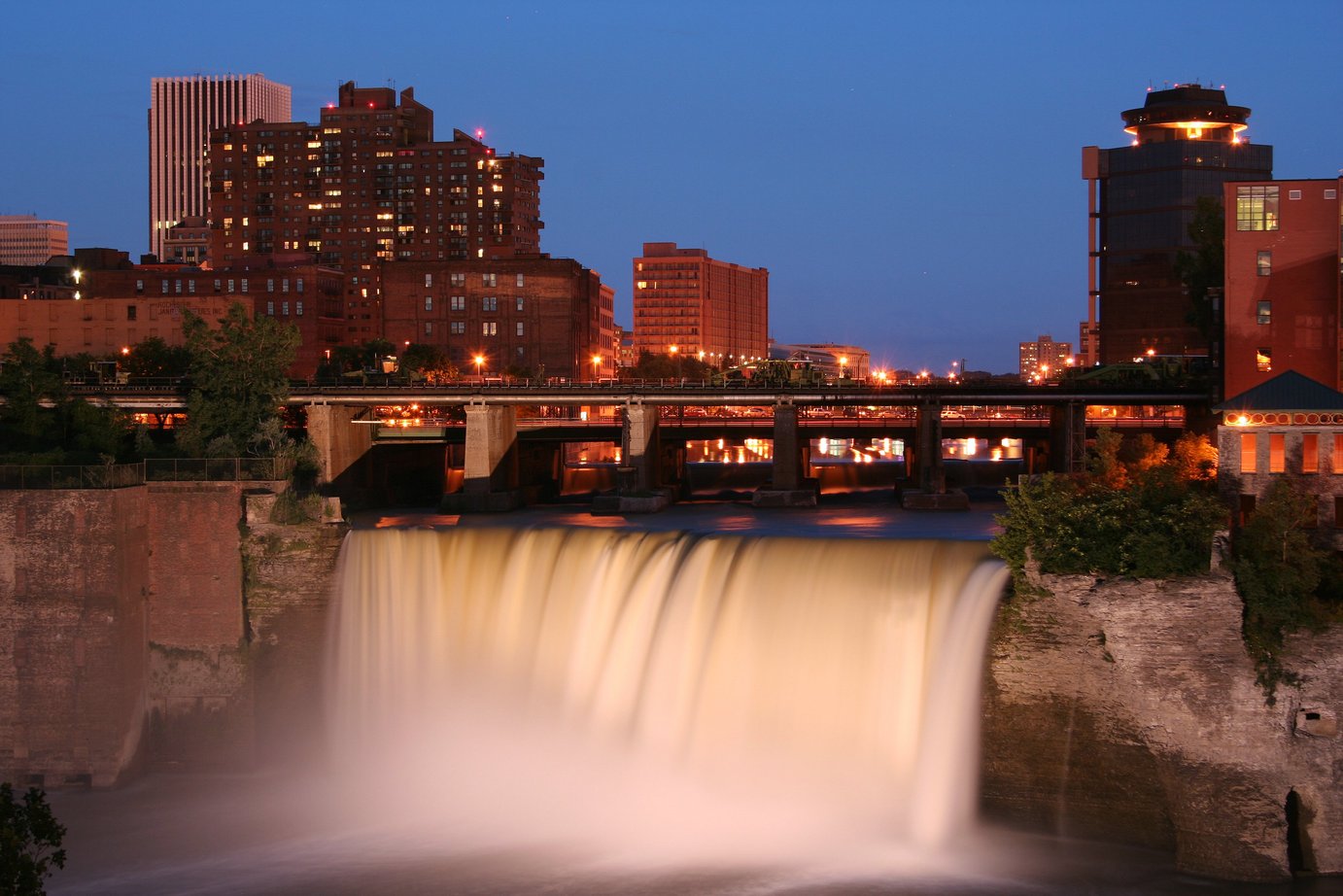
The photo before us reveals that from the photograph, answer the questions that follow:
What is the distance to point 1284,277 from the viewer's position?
1756 inches

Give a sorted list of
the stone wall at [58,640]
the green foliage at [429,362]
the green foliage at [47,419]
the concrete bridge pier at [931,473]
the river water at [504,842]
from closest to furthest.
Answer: the river water at [504,842]
the stone wall at [58,640]
the green foliage at [47,419]
the concrete bridge pier at [931,473]
the green foliage at [429,362]

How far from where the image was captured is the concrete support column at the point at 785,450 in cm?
6025

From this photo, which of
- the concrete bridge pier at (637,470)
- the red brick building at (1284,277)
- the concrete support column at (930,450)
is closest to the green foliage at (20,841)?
the red brick building at (1284,277)

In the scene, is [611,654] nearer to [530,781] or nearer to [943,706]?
[530,781]

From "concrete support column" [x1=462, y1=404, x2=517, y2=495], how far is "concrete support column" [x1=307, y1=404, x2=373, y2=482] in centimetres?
615

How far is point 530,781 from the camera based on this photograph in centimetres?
3428

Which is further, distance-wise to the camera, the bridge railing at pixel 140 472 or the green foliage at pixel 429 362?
the green foliage at pixel 429 362

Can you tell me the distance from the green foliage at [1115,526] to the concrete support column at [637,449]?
29323mm

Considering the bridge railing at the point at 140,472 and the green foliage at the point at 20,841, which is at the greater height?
the bridge railing at the point at 140,472

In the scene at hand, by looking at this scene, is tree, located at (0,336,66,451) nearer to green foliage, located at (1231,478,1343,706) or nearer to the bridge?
the bridge

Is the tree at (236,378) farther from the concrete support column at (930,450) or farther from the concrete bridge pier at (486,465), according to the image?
the concrete support column at (930,450)

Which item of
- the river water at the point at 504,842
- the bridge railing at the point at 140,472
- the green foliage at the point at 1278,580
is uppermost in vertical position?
the bridge railing at the point at 140,472

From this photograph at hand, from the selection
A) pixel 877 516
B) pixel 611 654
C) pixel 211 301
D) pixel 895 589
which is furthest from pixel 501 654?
pixel 211 301

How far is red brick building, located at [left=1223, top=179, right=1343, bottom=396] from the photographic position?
4344cm
